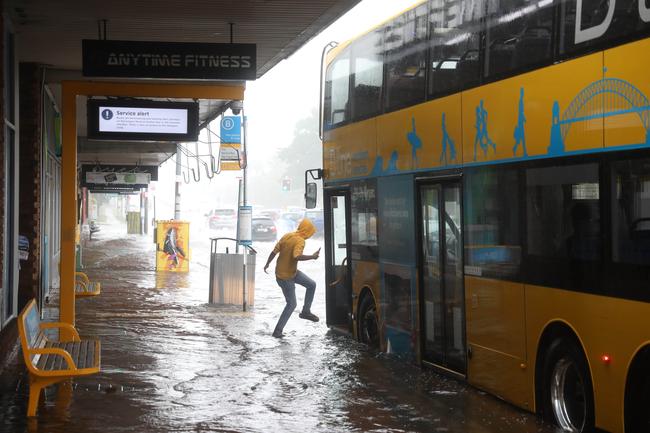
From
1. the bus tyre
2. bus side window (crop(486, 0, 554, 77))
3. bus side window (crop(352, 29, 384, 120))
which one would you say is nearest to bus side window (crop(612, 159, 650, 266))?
the bus tyre

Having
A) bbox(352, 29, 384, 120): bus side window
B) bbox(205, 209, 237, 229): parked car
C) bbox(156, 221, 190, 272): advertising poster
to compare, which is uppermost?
bbox(352, 29, 384, 120): bus side window

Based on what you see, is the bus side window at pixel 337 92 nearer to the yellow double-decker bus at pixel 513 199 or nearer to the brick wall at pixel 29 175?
the yellow double-decker bus at pixel 513 199

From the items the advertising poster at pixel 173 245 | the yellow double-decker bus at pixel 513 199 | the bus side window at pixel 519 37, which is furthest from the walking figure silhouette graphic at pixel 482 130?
the advertising poster at pixel 173 245

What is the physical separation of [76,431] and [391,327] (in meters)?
4.71

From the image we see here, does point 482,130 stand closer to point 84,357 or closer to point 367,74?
point 367,74

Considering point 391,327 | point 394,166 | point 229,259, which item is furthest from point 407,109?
point 229,259

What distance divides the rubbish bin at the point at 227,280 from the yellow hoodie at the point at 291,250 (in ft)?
13.5

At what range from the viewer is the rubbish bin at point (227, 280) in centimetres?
1836

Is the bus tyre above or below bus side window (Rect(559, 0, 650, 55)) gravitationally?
below

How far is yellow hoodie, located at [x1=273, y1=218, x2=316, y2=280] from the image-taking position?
45.8 feet

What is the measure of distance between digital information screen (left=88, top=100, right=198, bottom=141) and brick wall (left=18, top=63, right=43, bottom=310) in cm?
223

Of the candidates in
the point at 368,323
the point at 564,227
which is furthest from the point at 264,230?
the point at 564,227

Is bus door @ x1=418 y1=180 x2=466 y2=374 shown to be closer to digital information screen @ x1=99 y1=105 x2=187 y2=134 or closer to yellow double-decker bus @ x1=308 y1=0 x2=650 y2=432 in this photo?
yellow double-decker bus @ x1=308 y1=0 x2=650 y2=432

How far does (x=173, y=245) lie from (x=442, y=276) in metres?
18.4
